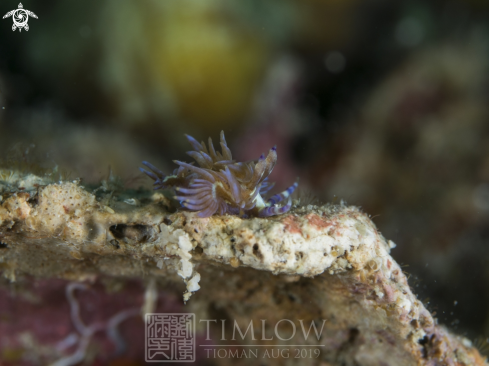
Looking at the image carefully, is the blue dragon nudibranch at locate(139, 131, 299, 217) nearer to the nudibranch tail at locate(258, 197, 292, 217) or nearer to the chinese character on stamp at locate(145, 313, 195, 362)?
the nudibranch tail at locate(258, 197, 292, 217)

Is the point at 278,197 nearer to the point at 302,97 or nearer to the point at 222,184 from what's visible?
the point at 222,184

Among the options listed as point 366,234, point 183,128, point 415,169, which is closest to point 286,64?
point 183,128

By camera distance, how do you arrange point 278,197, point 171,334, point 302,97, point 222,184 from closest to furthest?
point 222,184 < point 278,197 < point 171,334 < point 302,97

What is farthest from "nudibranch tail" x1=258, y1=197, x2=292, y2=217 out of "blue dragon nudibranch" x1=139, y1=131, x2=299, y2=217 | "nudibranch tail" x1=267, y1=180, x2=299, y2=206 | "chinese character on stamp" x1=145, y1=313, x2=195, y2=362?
"chinese character on stamp" x1=145, y1=313, x2=195, y2=362

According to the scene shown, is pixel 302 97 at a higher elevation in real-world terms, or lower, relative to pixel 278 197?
higher

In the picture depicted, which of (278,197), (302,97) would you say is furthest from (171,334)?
(302,97)

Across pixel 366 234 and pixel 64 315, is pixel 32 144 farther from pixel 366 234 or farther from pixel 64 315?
pixel 366 234

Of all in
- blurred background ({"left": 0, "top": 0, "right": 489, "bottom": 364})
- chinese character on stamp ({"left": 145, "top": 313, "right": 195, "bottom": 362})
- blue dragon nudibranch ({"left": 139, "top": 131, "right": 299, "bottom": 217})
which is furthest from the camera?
blurred background ({"left": 0, "top": 0, "right": 489, "bottom": 364})

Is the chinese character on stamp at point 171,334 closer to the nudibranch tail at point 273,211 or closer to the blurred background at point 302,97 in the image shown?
→ the nudibranch tail at point 273,211
